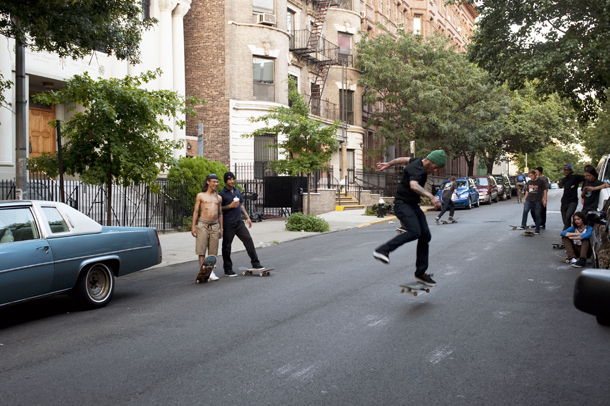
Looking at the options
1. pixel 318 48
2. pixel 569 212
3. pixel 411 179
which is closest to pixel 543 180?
pixel 569 212

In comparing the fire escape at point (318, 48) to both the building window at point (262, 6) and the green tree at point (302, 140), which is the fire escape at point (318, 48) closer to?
the building window at point (262, 6)

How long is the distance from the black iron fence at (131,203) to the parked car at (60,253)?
889 centimetres

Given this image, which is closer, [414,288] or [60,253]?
[60,253]

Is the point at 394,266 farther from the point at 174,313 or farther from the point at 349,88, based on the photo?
the point at 349,88

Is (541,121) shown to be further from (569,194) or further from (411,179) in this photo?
(411,179)

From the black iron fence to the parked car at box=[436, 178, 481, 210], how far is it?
13.9 metres

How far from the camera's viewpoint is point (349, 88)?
119 feet

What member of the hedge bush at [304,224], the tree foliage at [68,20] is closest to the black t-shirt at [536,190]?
the hedge bush at [304,224]

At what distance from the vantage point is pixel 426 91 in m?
33.7

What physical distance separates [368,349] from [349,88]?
32.0 meters

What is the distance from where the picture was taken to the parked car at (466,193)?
29500 millimetres

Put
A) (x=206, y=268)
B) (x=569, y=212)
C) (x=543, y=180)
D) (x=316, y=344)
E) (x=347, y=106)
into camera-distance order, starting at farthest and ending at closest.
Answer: (x=347, y=106)
(x=543, y=180)
(x=569, y=212)
(x=206, y=268)
(x=316, y=344)

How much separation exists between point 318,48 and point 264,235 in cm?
1885

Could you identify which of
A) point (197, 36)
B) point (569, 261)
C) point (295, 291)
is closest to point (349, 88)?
point (197, 36)
